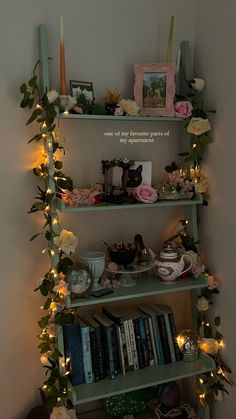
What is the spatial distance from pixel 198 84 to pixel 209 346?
122 centimetres

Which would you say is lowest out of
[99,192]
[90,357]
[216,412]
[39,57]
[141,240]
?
[216,412]

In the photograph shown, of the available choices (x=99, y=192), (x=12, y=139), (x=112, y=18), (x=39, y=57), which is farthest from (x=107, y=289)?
(x=112, y=18)

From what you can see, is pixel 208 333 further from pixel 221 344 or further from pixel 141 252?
pixel 141 252

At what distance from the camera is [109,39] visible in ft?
5.77

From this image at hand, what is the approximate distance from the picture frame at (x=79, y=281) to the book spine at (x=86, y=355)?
18 cm

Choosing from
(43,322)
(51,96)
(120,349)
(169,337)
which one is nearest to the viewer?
(51,96)

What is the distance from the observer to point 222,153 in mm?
1737

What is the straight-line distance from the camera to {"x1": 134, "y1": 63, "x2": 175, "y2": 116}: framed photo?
1.74 metres

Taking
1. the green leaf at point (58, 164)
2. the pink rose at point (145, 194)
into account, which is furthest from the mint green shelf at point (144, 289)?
the green leaf at point (58, 164)

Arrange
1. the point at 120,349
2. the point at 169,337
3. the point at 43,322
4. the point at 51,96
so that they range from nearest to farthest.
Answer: the point at 51,96, the point at 43,322, the point at 120,349, the point at 169,337

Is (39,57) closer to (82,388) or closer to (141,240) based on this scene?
(141,240)

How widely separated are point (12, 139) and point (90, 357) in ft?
3.31

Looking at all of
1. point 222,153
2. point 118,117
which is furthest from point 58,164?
point 222,153

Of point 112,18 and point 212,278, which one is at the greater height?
point 112,18
